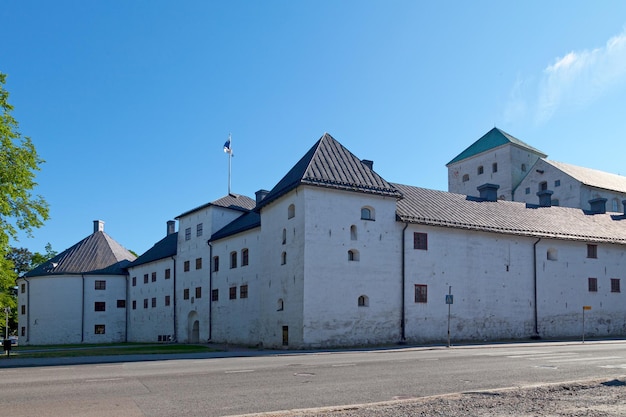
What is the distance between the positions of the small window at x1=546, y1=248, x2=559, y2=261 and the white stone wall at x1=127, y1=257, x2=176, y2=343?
2948 cm

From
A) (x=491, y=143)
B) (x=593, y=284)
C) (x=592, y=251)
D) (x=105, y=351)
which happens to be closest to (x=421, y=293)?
(x=593, y=284)

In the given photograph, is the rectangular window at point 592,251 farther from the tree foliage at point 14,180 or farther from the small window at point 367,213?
the tree foliage at point 14,180

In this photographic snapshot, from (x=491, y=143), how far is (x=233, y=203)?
1430 inches

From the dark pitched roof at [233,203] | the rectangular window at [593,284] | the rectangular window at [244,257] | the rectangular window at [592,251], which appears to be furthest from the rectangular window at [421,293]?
the dark pitched roof at [233,203]

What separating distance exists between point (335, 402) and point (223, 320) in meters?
31.6

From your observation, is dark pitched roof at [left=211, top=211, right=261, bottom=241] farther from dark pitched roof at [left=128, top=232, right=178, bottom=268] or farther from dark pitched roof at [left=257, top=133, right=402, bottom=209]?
dark pitched roof at [left=128, top=232, right=178, bottom=268]

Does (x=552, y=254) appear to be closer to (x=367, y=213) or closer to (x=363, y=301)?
(x=367, y=213)

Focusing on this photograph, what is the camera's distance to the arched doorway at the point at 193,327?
4538 centimetres

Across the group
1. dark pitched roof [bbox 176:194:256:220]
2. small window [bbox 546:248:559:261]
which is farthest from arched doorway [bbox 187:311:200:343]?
small window [bbox 546:248:559:261]

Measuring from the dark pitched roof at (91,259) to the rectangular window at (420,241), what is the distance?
35.5 meters

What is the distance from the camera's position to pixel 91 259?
5884cm

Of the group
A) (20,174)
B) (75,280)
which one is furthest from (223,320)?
(75,280)

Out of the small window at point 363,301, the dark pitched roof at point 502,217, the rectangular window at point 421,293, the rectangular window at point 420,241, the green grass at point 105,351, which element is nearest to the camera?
the green grass at point 105,351

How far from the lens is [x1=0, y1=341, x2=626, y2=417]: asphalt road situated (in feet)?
33.2
